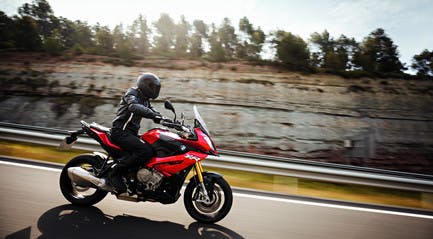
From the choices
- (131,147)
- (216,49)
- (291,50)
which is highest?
(216,49)

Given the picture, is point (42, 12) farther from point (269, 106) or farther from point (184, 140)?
point (184, 140)

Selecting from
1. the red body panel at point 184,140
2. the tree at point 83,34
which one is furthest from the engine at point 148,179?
the tree at point 83,34

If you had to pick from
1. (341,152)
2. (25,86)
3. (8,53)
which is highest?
(8,53)

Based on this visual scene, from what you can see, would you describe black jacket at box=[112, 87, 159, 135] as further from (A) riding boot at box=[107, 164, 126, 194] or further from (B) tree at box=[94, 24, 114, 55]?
(B) tree at box=[94, 24, 114, 55]

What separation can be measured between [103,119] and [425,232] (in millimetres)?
20487

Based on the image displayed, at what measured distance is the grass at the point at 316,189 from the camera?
7.12 meters

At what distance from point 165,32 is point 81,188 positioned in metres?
38.8

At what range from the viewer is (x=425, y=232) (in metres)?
5.00

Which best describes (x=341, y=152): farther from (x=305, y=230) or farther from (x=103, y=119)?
(x=305, y=230)

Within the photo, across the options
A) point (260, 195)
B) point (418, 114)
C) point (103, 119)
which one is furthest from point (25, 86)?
point (418, 114)

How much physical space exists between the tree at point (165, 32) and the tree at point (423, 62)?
905 inches

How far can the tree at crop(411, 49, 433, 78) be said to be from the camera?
2797cm

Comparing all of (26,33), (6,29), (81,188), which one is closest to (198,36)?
(26,33)

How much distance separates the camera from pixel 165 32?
42.2 m
